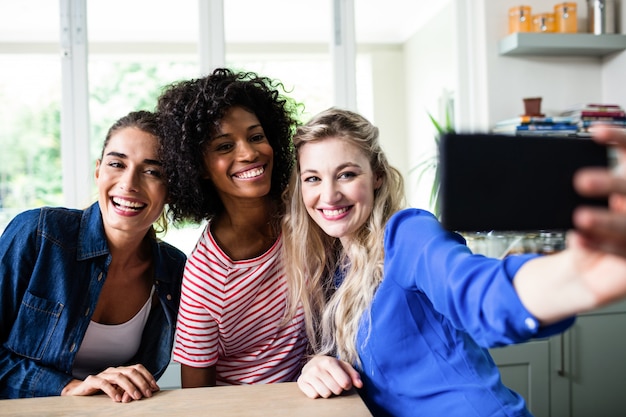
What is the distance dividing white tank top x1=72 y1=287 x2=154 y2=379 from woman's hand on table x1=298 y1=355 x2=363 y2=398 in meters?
0.67

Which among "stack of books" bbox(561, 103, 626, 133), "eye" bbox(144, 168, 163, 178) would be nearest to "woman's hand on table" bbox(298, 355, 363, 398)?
"eye" bbox(144, 168, 163, 178)

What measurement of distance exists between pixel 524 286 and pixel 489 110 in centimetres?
263

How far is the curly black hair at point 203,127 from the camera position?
1379 mm

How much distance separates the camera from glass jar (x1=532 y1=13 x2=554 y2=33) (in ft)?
9.69

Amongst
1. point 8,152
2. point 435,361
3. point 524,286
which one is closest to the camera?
point 524,286

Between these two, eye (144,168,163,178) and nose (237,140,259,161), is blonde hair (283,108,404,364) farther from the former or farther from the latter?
eye (144,168,163,178)

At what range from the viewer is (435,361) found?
1.01 metres

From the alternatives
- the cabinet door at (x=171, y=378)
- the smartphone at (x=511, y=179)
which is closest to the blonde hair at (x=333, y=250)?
the smartphone at (x=511, y=179)

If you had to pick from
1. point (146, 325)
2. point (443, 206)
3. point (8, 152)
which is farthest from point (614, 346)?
point (8, 152)

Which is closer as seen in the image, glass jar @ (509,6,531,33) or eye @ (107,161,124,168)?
eye @ (107,161,124,168)

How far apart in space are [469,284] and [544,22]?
2.75 meters

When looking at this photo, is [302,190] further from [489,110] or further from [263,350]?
[489,110]

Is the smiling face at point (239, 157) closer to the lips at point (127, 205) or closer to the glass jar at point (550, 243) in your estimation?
the lips at point (127, 205)

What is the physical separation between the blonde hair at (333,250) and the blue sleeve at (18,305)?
2.03 feet
